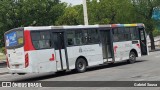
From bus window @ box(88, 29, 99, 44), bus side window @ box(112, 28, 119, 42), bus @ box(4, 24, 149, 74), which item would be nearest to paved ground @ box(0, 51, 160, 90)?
bus @ box(4, 24, 149, 74)

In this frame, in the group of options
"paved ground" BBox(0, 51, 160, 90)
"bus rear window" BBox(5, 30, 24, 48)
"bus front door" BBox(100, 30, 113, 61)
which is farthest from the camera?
"bus front door" BBox(100, 30, 113, 61)

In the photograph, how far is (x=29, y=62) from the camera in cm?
1878

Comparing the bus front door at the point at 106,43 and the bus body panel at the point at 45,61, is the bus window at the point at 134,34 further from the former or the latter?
the bus body panel at the point at 45,61

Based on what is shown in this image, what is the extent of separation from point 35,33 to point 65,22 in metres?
51.6

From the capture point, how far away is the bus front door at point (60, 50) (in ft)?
66.0

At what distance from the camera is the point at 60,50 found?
66.7ft

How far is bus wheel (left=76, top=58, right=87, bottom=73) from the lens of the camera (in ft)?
69.7

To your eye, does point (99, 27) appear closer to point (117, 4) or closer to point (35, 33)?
point (35, 33)

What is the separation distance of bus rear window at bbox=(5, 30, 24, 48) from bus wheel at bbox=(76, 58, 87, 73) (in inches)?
146

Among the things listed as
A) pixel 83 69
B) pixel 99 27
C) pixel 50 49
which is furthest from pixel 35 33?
pixel 99 27

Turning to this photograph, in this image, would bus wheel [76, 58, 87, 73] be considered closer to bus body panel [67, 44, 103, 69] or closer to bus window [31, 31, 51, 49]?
bus body panel [67, 44, 103, 69]

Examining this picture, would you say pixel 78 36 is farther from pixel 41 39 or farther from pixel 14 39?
pixel 14 39

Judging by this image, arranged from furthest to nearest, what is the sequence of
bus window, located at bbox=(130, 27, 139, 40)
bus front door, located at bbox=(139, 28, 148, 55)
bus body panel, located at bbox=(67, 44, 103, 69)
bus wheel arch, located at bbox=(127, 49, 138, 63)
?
bus front door, located at bbox=(139, 28, 148, 55) → bus window, located at bbox=(130, 27, 139, 40) → bus wheel arch, located at bbox=(127, 49, 138, 63) → bus body panel, located at bbox=(67, 44, 103, 69)

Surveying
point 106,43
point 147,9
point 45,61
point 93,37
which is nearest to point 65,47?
point 45,61
